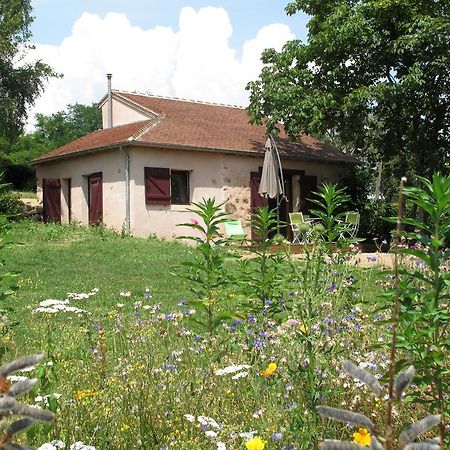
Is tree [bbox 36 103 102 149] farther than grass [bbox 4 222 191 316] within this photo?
Yes

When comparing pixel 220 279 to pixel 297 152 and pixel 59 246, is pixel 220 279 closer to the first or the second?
pixel 59 246

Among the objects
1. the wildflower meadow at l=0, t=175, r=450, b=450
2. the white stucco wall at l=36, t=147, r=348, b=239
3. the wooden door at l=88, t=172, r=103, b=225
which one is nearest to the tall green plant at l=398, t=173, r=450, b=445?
the wildflower meadow at l=0, t=175, r=450, b=450

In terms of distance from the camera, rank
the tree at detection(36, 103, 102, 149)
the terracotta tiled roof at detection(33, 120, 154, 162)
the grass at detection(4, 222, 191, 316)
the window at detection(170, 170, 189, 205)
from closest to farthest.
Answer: the grass at detection(4, 222, 191, 316) → the terracotta tiled roof at detection(33, 120, 154, 162) → the window at detection(170, 170, 189, 205) → the tree at detection(36, 103, 102, 149)

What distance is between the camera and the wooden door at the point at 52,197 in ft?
71.0

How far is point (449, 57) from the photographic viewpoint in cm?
1658

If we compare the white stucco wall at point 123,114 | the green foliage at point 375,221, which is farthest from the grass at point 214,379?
the white stucco wall at point 123,114

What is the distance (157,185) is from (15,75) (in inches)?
319

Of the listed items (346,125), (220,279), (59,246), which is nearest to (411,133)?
(346,125)

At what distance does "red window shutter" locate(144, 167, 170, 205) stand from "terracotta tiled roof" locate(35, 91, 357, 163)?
825 mm

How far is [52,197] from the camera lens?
21719 mm

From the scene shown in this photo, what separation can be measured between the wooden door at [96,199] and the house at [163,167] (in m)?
0.03

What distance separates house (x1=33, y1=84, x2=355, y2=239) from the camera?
18031 millimetres

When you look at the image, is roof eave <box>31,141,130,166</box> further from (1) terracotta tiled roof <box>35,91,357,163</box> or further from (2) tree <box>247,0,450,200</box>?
(2) tree <box>247,0,450,200</box>

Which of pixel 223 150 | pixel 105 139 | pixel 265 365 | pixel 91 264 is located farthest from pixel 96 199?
pixel 265 365
